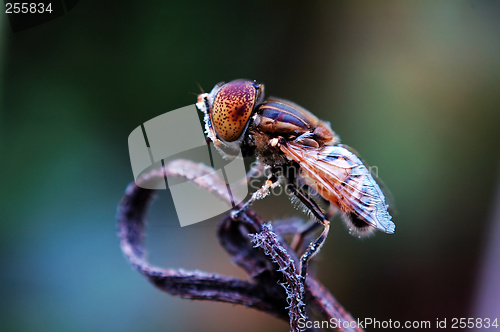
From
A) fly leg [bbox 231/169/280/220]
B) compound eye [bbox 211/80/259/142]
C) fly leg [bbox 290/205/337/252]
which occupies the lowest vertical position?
fly leg [bbox 290/205/337/252]

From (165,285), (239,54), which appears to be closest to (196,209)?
(165,285)

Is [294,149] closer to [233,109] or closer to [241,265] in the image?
[233,109]

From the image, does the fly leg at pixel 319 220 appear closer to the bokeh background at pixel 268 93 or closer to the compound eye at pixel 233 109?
the compound eye at pixel 233 109

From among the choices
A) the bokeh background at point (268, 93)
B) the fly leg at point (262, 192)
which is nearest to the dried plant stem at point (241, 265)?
the fly leg at point (262, 192)

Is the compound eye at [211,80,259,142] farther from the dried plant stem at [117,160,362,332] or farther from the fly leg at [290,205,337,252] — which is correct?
the fly leg at [290,205,337,252]

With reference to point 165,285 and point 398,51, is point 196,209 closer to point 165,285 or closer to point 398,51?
point 165,285

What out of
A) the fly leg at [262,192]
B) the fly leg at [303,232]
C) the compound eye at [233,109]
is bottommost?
the fly leg at [303,232]

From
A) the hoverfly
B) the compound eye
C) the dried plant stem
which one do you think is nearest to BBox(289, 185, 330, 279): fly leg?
the hoverfly

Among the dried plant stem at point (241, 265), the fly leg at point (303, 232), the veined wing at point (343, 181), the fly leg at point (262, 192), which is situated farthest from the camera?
the fly leg at point (303, 232)
